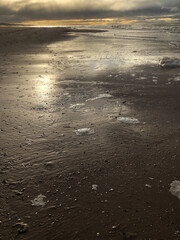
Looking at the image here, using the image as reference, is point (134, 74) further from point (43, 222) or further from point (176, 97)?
point (43, 222)

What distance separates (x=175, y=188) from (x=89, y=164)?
1.28 metres

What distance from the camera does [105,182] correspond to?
316cm

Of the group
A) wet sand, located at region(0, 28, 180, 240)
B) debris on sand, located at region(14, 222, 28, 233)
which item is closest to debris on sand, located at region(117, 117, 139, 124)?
wet sand, located at region(0, 28, 180, 240)

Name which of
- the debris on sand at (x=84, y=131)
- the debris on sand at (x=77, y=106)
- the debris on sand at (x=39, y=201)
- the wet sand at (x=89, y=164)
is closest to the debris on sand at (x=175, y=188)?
the wet sand at (x=89, y=164)

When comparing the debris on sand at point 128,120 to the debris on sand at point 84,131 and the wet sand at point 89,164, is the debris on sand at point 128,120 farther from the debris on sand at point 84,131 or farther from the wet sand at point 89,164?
the debris on sand at point 84,131

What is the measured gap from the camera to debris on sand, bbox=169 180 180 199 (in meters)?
2.97

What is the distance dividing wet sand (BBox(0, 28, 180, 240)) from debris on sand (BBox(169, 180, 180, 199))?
55 millimetres

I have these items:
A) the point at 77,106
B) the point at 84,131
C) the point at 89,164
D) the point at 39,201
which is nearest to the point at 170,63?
the point at 77,106

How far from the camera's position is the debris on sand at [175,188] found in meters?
2.97

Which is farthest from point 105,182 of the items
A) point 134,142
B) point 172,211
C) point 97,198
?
point 134,142

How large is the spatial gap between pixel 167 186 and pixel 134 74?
22.0ft

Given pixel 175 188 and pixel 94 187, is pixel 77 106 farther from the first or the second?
pixel 175 188

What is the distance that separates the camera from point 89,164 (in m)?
3.53

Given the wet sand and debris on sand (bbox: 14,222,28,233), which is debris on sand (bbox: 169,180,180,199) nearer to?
the wet sand
